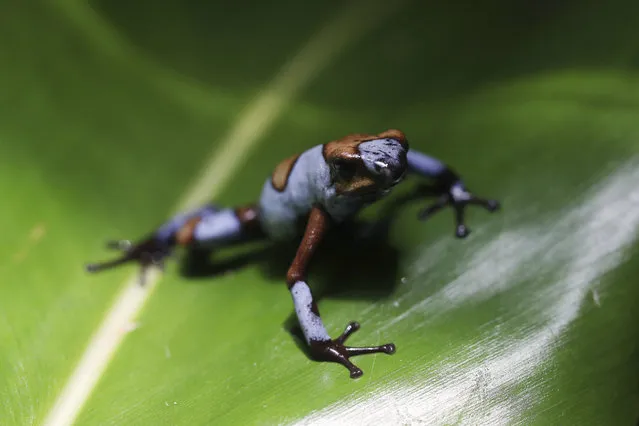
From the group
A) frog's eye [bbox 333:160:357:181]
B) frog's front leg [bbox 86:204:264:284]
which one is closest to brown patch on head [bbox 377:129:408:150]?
frog's eye [bbox 333:160:357:181]

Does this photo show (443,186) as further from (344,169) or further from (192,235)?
(192,235)

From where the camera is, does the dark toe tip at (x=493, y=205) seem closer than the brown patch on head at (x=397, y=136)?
No

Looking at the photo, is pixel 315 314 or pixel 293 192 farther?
pixel 293 192

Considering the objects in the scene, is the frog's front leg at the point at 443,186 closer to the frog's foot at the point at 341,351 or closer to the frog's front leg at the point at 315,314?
the frog's front leg at the point at 315,314

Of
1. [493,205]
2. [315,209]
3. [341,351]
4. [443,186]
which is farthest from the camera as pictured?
[443,186]

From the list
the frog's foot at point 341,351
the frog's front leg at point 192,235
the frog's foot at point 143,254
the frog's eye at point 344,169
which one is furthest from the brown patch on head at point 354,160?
the frog's foot at point 143,254

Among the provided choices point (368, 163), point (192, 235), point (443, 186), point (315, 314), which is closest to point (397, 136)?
point (368, 163)
